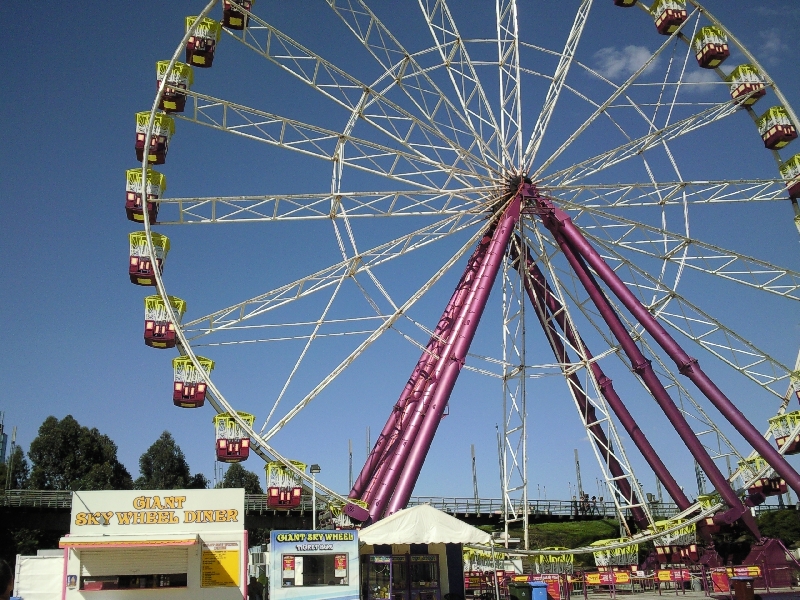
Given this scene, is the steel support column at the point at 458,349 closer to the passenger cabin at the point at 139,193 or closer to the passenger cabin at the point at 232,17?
the passenger cabin at the point at 139,193

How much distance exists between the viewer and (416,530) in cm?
1755

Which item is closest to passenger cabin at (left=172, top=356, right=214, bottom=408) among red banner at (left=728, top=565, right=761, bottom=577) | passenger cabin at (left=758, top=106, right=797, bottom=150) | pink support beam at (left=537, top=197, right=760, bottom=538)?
pink support beam at (left=537, top=197, right=760, bottom=538)

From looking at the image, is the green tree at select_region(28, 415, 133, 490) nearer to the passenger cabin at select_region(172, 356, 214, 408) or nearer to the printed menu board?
the passenger cabin at select_region(172, 356, 214, 408)

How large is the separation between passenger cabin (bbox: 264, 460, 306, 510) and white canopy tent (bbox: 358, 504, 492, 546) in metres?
3.30

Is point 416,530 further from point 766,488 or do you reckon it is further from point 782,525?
point 782,525

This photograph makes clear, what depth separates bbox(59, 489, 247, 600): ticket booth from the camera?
54.5 ft

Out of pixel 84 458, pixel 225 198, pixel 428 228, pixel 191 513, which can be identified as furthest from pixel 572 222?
pixel 84 458

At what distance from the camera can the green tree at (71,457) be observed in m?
65.1

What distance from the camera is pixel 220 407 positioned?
20.8 metres

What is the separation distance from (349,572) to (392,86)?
14.8 meters

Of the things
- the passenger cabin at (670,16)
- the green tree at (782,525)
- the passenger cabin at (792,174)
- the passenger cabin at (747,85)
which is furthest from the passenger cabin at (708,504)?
the green tree at (782,525)

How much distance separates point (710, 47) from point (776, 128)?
11.9 feet

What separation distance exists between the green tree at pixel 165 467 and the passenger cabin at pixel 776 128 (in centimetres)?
6396

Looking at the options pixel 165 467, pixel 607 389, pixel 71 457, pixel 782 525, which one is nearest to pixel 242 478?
pixel 165 467
